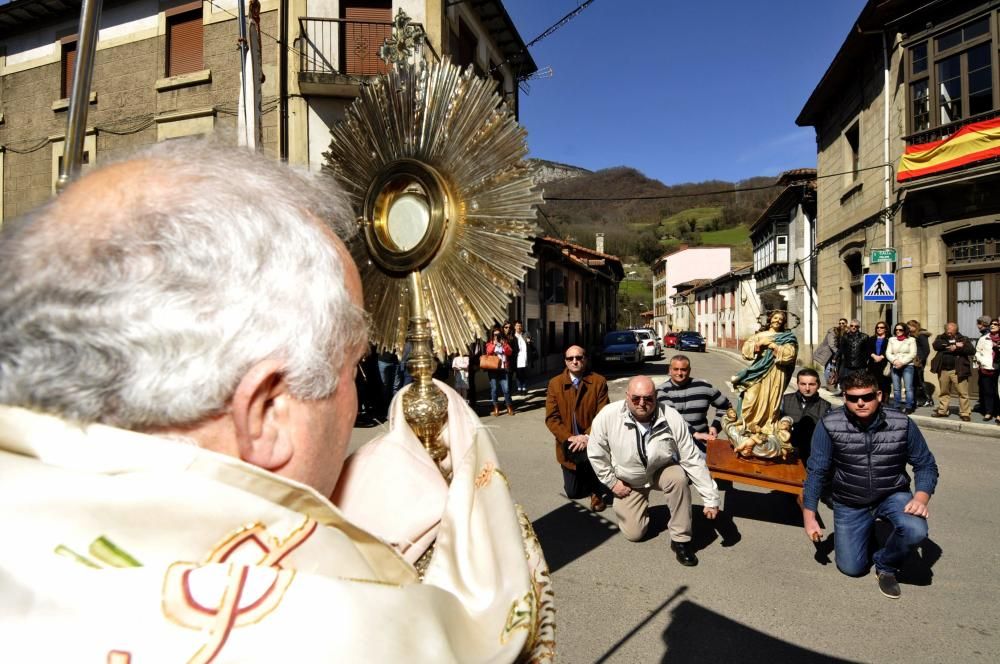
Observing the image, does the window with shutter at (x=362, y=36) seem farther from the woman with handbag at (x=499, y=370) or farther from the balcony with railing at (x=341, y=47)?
the woman with handbag at (x=499, y=370)

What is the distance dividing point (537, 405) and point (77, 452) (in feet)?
38.5

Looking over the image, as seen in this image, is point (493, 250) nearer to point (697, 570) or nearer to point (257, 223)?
point (257, 223)

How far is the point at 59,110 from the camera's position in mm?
13031

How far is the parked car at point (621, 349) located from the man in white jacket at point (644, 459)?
16.9 metres

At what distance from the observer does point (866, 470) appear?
3.97 meters

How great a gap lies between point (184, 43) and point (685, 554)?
42.8ft

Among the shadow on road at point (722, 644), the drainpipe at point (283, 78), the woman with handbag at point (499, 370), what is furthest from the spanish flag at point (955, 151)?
the drainpipe at point (283, 78)

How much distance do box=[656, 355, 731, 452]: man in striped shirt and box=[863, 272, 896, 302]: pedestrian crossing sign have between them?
264 inches

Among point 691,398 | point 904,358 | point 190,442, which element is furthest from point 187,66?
point 904,358

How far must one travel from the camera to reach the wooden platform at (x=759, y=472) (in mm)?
4785

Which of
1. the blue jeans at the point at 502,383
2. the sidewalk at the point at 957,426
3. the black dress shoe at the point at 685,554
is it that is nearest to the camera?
the black dress shoe at the point at 685,554

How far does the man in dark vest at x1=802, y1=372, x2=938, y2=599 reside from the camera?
387 cm

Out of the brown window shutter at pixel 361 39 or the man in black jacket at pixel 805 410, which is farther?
the brown window shutter at pixel 361 39

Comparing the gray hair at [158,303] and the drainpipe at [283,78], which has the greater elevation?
the drainpipe at [283,78]
